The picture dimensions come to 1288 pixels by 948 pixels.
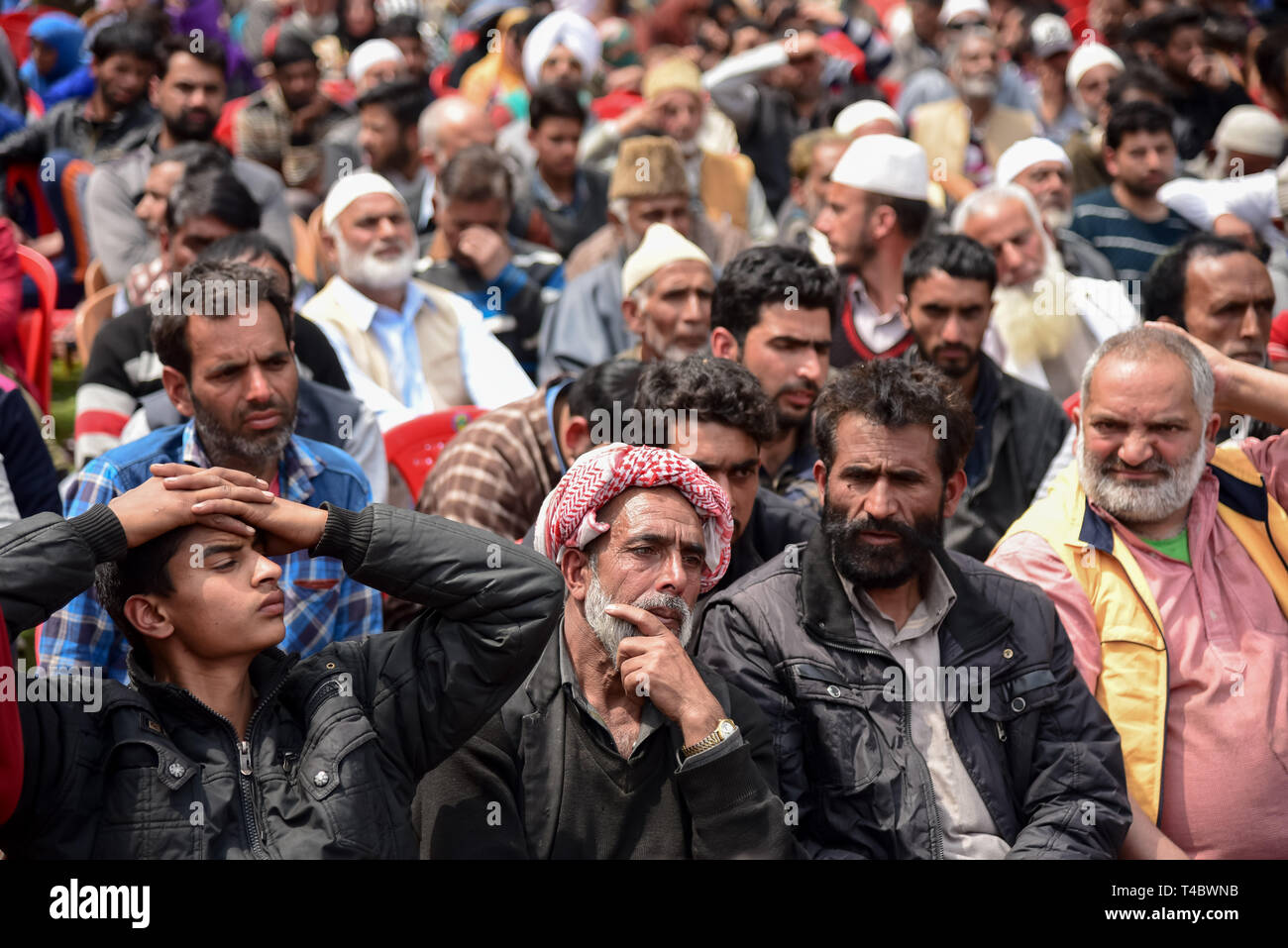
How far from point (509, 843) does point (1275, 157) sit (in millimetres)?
7670

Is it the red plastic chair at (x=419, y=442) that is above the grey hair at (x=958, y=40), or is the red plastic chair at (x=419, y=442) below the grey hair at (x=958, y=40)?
below

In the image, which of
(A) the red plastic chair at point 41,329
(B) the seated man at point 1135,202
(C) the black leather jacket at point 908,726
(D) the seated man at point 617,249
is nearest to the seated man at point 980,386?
(D) the seated man at point 617,249

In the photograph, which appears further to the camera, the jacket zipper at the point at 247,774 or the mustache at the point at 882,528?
the mustache at the point at 882,528

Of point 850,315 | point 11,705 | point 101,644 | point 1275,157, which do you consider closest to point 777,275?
point 850,315

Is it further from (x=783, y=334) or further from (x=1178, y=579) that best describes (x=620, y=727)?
(x=783, y=334)

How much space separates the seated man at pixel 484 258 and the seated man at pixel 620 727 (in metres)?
4.03

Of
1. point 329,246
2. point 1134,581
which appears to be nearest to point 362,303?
point 329,246

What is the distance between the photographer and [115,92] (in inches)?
371

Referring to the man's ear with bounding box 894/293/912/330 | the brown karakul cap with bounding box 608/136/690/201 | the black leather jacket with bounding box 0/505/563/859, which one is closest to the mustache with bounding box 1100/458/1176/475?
the black leather jacket with bounding box 0/505/563/859

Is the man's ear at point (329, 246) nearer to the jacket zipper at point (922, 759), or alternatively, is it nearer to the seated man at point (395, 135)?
the seated man at point (395, 135)

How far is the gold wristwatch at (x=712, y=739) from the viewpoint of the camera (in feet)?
11.0

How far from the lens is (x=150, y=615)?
3.29 meters

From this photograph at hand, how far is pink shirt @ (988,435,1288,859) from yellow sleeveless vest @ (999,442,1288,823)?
0.04 m
